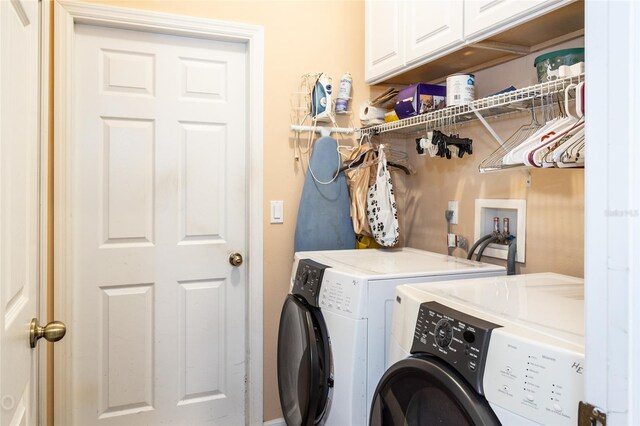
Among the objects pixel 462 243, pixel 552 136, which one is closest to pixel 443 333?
pixel 552 136

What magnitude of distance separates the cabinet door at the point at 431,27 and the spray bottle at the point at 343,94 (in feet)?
1.44

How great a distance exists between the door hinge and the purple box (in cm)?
152

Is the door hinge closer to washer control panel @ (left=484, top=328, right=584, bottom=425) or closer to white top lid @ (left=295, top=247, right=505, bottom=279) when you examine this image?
washer control panel @ (left=484, top=328, right=584, bottom=425)

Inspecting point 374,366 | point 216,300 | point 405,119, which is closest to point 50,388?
point 216,300

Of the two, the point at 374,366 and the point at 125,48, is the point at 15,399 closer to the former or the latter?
the point at 374,366

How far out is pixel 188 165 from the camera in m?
2.13

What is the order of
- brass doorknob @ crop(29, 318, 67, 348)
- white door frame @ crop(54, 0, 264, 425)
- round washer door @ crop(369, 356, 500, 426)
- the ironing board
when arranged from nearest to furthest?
round washer door @ crop(369, 356, 500, 426) → brass doorknob @ crop(29, 318, 67, 348) → white door frame @ crop(54, 0, 264, 425) → the ironing board

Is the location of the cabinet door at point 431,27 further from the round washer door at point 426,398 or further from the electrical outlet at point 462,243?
the round washer door at point 426,398

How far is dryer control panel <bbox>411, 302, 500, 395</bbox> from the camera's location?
875 mm

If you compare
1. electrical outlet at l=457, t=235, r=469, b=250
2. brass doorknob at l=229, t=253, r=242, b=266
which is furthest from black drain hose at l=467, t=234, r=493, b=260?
brass doorknob at l=229, t=253, r=242, b=266

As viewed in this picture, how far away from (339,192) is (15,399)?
166cm

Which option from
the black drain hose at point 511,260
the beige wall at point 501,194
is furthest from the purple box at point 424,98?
the black drain hose at point 511,260

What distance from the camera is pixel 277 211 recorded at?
224 cm

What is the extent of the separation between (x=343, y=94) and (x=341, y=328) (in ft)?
4.29
